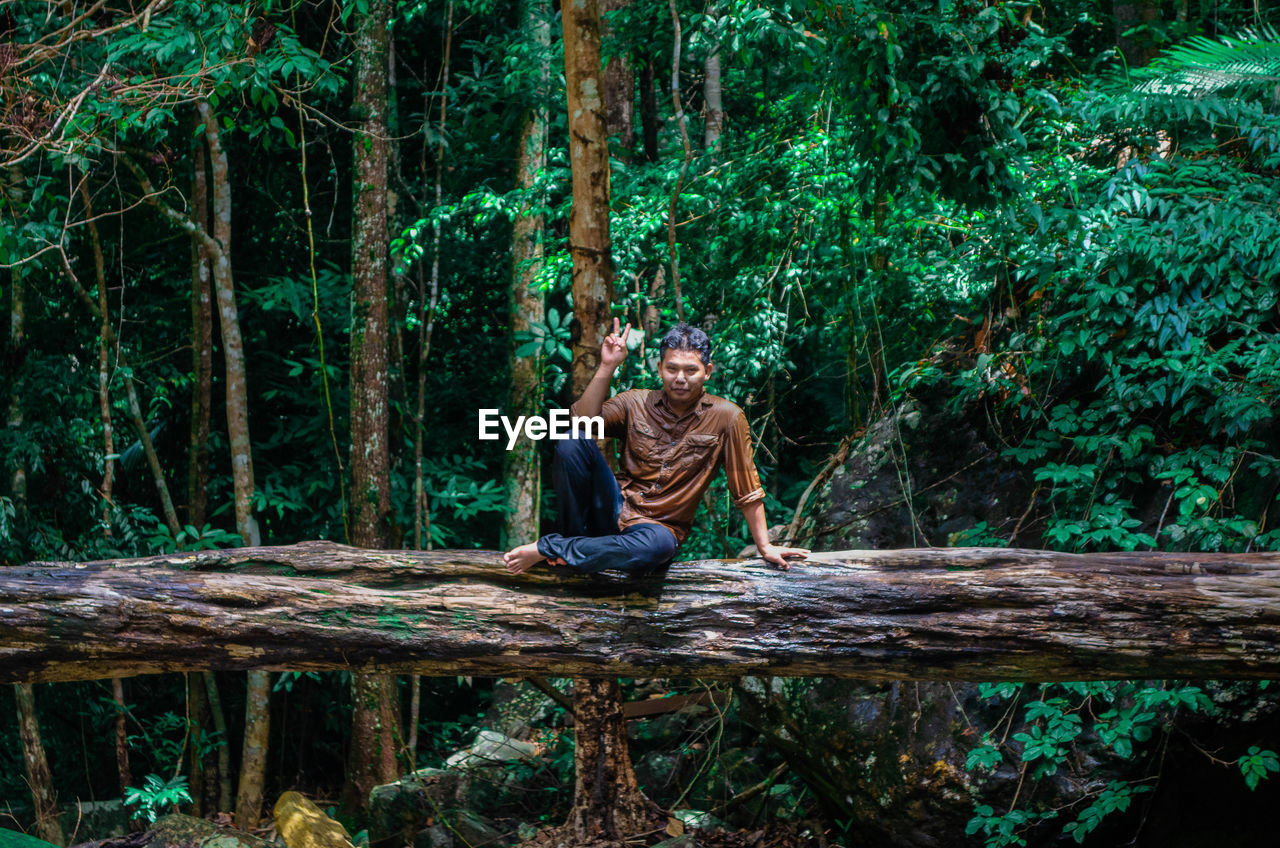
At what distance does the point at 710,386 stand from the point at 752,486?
275 cm

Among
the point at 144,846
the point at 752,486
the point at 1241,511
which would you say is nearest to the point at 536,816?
the point at 144,846

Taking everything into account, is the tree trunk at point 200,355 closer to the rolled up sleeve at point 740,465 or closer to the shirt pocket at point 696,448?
the shirt pocket at point 696,448

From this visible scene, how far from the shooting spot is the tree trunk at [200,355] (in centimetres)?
763

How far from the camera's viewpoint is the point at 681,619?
13.2 feet

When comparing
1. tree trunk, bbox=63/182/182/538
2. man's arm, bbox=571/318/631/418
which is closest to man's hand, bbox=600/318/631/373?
man's arm, bbox=571/318/631/418

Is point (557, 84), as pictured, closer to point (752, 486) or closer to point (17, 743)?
point (752, 486)

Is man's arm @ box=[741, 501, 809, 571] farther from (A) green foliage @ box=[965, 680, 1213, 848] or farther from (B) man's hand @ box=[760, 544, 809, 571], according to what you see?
(A) green foliage @ box=[965, 680, 1213, 848]

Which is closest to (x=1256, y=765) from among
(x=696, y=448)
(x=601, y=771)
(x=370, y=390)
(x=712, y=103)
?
(x=696, y=448)

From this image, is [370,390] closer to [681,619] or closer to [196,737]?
[196,737]

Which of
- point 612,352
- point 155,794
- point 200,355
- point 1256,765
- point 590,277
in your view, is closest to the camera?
point 612,352

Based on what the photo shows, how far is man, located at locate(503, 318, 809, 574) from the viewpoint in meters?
3.96

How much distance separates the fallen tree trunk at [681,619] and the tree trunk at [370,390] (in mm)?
2763

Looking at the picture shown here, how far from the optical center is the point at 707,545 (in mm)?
7258

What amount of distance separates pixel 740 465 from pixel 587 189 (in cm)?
186
